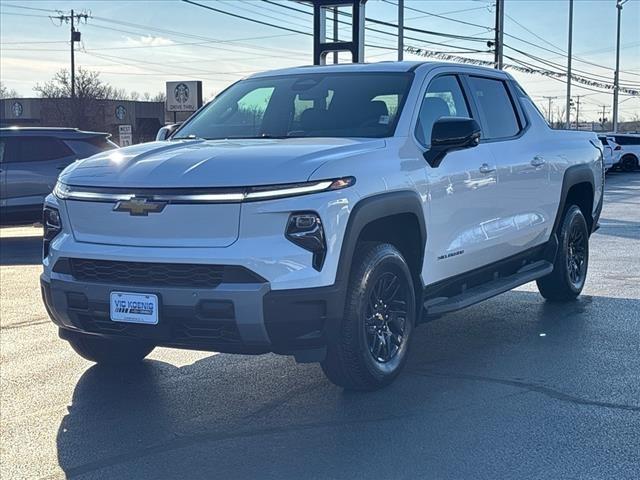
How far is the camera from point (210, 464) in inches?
161

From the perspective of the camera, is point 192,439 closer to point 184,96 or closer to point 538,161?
point 538,161

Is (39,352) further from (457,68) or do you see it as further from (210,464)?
(457,68)

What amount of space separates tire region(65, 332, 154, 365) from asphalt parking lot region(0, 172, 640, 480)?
10cm

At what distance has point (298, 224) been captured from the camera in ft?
14.2

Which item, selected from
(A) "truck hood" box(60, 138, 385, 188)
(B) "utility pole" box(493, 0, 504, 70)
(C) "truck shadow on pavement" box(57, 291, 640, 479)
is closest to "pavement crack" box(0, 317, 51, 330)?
(C) "truck shadow on pavement" box(57, 291, 640, 479)

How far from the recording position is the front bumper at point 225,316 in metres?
4.24

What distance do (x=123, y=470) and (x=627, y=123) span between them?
154 m

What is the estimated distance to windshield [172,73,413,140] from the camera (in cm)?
552

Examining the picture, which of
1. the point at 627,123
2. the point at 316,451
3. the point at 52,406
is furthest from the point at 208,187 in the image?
the point at 627,123

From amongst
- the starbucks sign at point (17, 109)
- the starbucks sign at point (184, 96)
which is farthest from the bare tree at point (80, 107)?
the starbucks sign at point (184, 96)

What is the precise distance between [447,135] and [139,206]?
2021mm

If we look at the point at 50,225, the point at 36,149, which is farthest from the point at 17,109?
the point at 50,225

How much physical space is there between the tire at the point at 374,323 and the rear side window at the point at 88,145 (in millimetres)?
9646

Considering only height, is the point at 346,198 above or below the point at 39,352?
above
